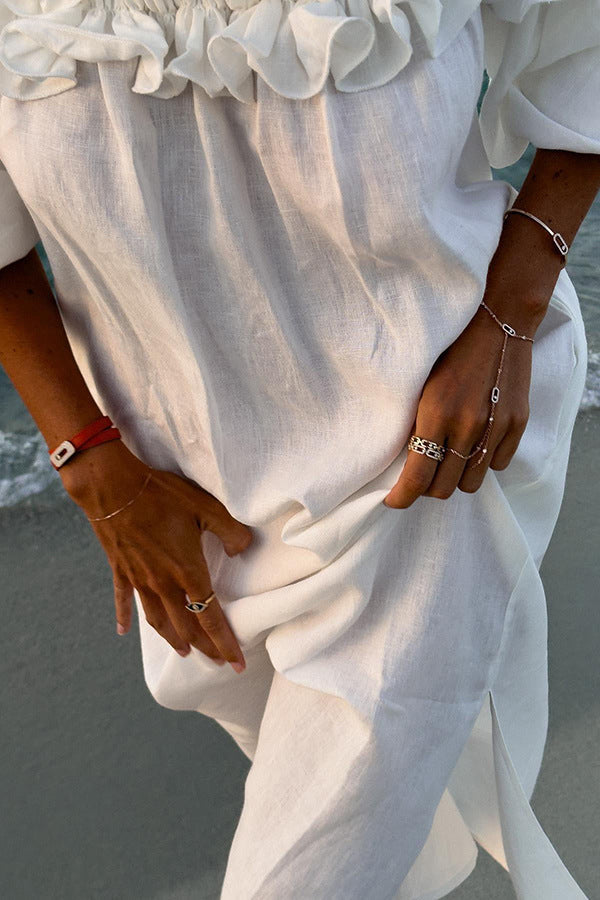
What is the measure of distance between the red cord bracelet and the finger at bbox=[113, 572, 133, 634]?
0.53 ft

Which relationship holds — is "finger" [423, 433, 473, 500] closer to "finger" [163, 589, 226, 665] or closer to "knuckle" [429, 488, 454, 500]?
"knuckle" [429, 488, 454, 500]

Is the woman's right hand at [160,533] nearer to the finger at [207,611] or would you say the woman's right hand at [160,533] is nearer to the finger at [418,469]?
the finger at [207,611]

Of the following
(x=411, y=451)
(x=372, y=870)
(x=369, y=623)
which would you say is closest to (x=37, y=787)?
(x=372, y=870)

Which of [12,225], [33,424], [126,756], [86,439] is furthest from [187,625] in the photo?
[33,424]

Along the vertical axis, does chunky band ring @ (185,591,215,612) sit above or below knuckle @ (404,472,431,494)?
below

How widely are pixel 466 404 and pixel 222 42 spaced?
370 millimetres

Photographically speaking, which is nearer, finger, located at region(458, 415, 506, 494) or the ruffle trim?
the ruffle trim

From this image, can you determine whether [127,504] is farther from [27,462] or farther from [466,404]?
[27,462]

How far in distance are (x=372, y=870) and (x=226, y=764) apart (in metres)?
0.70

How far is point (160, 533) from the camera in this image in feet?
3.37

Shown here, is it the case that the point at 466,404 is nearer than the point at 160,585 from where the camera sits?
Yes

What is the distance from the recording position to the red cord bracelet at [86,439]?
100 centimetres

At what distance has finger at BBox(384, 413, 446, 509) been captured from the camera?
931 mm

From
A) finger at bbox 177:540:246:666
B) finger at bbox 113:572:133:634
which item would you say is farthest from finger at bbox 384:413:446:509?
finger at bbox 113:572:133:634
